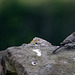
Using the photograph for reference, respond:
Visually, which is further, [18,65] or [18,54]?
[18,54]

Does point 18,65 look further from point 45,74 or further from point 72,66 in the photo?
point 72,66

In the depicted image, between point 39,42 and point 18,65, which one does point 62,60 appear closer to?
point 18,65

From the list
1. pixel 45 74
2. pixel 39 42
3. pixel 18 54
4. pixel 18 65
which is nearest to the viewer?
pixel 45 74

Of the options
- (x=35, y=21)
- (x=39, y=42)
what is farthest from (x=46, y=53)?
(x=35, y=21)

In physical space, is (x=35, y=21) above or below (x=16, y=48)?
below

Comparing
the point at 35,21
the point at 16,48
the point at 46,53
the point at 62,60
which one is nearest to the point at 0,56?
the point at 16,48

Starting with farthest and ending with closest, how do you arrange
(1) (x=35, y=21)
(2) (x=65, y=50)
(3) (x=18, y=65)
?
(1) (x=35, y=21) < (2) (x=65, y=50) < (3) (x=18, y=65)
